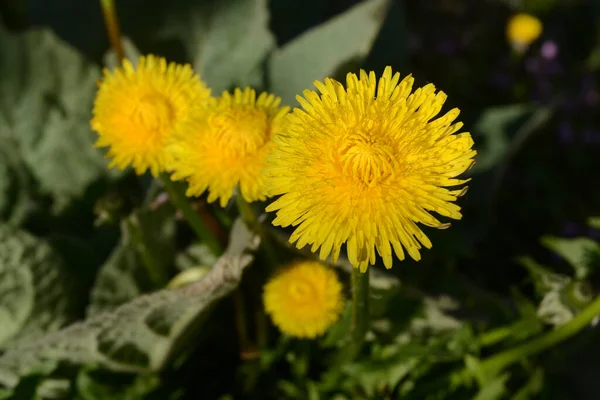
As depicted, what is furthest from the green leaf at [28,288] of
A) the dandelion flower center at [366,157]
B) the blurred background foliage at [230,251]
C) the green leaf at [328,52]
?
the dandelion flower center at [366,157]

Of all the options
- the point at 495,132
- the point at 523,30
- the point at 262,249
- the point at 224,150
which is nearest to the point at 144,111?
the point at 224,150

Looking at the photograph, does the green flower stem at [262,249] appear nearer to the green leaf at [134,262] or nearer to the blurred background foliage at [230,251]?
the blurred background foliage at [230,251]

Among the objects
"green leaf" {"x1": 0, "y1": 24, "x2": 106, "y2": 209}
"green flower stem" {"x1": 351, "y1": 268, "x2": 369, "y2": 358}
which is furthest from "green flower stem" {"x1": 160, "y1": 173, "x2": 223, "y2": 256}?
"green leaf" {"x1": 0, "y1": 24, "x2": 106, "y2": 209}

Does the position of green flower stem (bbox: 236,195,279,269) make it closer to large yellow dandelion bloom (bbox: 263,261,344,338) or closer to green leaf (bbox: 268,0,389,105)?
large yellow dandelion bloom (bbox: 263,261,344,338)

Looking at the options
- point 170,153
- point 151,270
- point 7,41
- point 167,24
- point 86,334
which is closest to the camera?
point 170,153

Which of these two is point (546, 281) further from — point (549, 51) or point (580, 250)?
point (549, 51)

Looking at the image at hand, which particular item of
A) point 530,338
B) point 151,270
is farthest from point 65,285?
point 530,338

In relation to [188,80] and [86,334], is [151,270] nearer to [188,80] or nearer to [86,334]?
[86,334]
